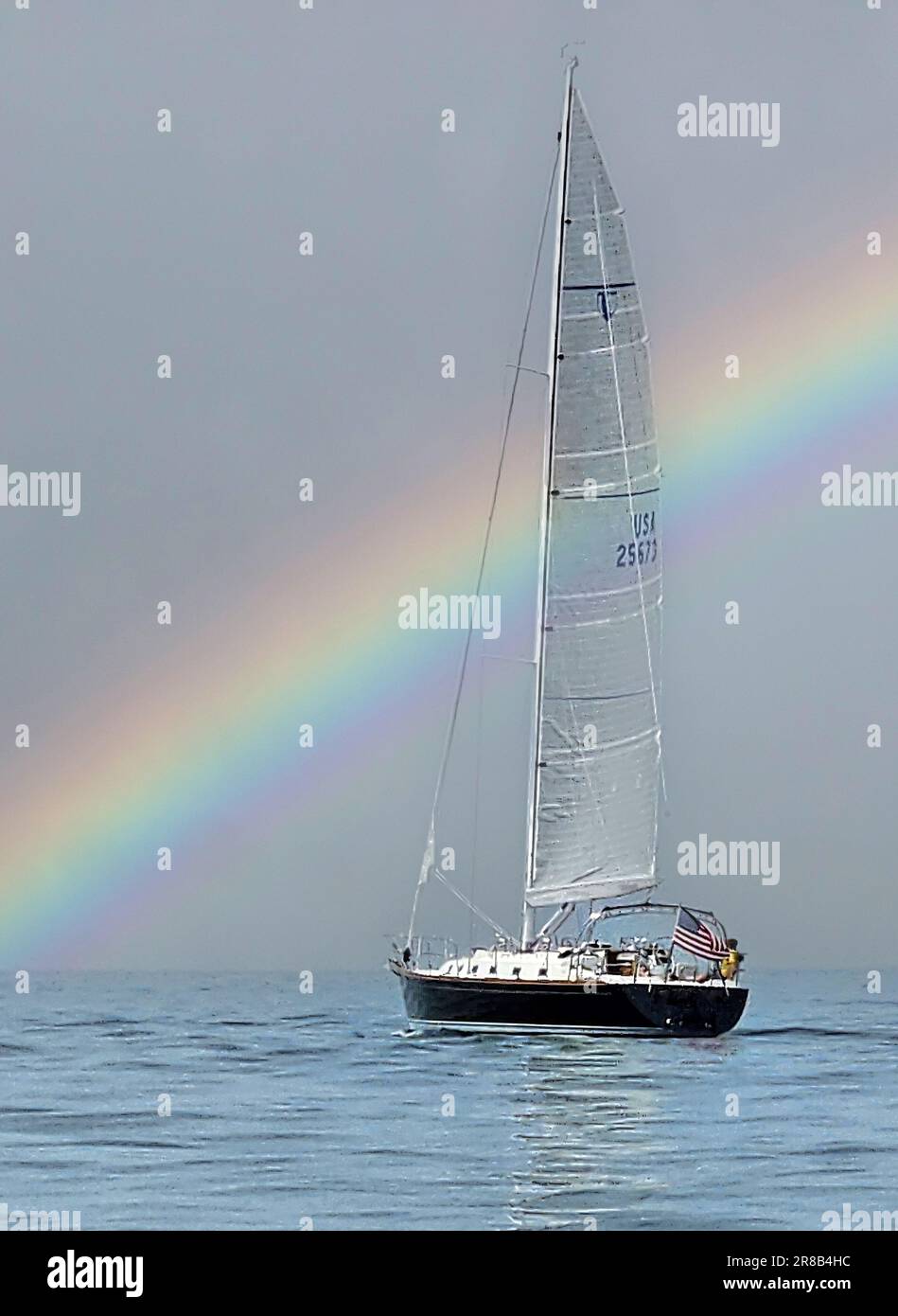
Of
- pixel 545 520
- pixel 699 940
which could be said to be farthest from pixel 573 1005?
pixel 545 520

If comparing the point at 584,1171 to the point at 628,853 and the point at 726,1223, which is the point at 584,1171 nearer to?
the point at 726,1223

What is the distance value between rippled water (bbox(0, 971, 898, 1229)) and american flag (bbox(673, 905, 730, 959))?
275 centimetres

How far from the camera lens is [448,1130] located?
1785 inches

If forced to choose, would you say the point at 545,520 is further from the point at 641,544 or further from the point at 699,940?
the point at 699,940

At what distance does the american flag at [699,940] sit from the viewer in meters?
55.7

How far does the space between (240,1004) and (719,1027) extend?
163 feet

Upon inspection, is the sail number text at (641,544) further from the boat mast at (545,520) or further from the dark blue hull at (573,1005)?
the dark blue hull at (573,1005)

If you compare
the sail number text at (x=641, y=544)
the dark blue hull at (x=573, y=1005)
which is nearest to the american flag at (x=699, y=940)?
the dark blue hull at (x=573, y=1005)

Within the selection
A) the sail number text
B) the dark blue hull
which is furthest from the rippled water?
the sail number text

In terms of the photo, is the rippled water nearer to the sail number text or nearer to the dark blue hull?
the dark blue hull

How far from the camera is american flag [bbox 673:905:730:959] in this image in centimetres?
5569

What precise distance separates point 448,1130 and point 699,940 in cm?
1211
